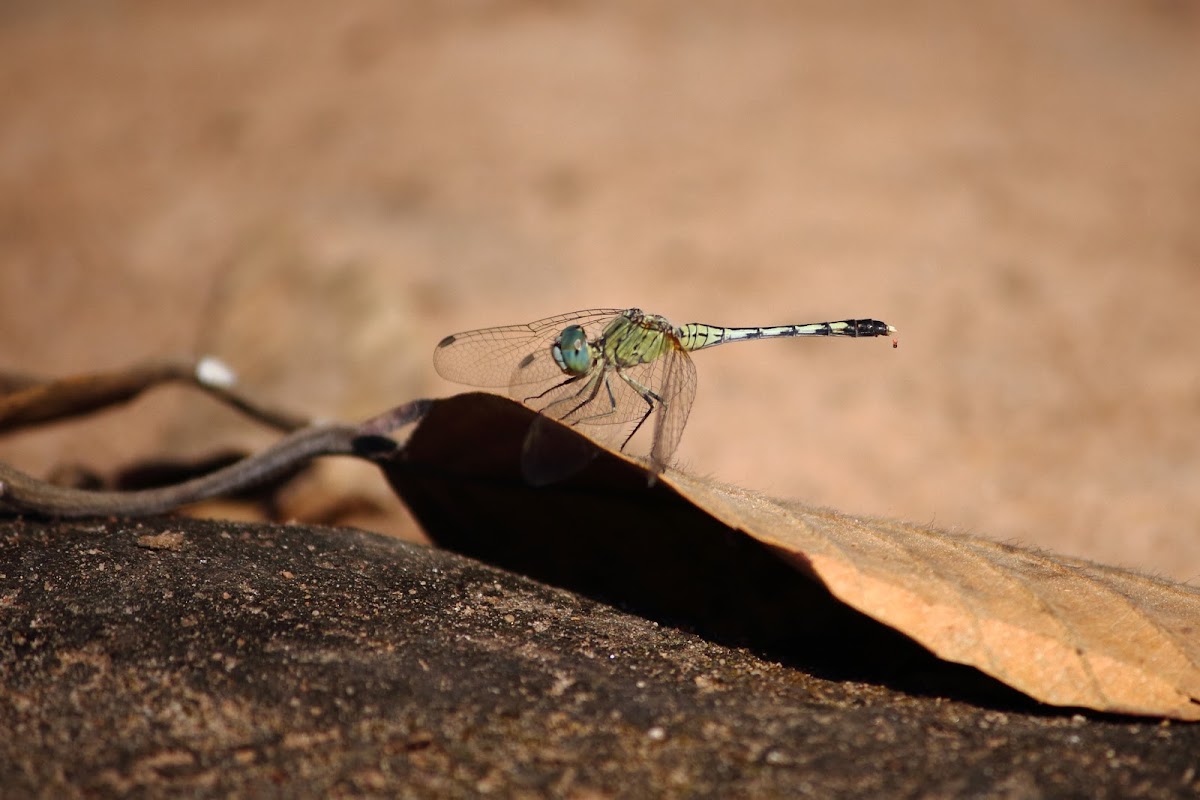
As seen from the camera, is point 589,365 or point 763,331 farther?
point 763,331

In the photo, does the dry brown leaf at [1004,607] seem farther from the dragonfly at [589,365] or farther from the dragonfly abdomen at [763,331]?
the dragonfly abdomen at [763,331]

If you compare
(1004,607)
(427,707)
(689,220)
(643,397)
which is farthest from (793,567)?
(689,220)

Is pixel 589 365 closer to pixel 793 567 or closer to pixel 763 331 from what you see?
pixel 763 331

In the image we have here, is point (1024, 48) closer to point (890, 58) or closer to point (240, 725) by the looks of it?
point (890, 58)

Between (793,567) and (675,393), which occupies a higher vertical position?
(675,393)

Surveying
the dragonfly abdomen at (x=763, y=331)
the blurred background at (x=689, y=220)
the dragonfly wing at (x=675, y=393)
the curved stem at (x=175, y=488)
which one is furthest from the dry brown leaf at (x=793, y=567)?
the dragonfly abdomen at (x=763, y=331)

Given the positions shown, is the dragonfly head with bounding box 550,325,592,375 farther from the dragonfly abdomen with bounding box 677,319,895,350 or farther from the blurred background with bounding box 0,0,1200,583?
the blurred background with bounding box 0,0,1200,583

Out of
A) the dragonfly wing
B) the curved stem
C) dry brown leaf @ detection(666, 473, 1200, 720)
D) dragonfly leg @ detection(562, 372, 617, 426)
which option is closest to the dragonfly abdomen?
the dragonfly wing
